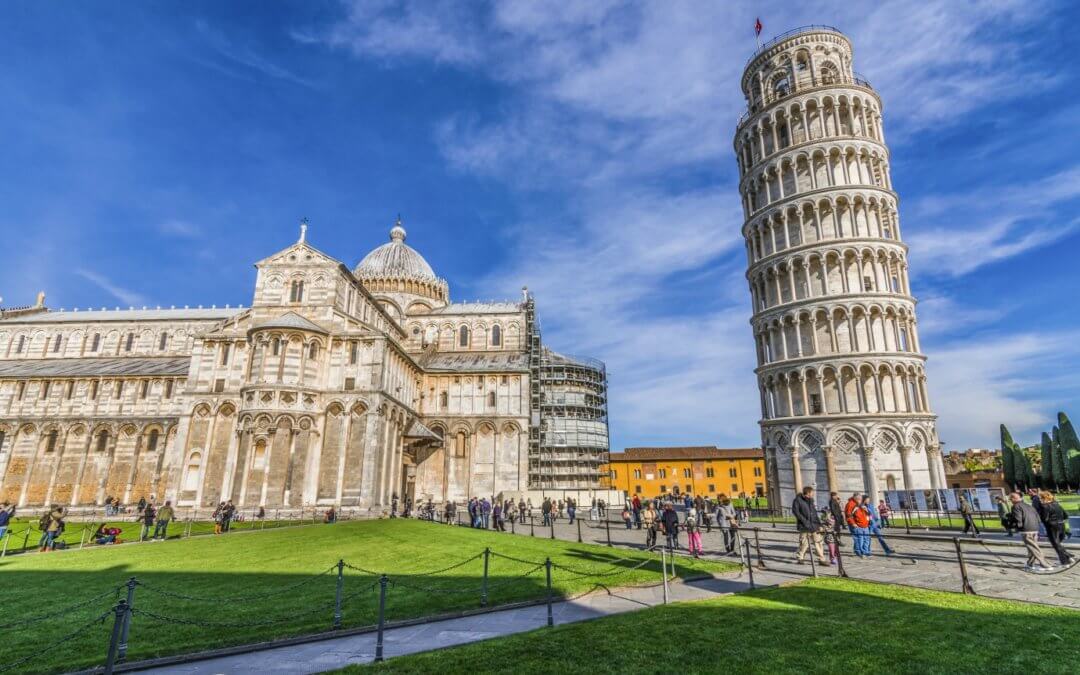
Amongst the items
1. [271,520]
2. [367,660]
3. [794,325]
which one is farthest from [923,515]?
[271,520]

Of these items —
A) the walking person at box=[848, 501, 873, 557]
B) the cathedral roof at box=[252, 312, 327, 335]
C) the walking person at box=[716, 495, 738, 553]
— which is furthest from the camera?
the cathedral roof at box=[252, 312, 327, 335]

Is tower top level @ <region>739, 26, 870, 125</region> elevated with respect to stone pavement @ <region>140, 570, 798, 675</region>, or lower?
elevated

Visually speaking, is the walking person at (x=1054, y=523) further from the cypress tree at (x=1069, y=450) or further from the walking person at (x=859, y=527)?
the cypress tree at (x=1069, y=450)

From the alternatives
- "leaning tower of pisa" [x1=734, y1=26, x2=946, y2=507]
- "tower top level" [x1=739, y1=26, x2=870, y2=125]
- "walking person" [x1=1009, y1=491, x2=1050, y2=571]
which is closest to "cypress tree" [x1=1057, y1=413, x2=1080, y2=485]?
"leaning tower of pisa" [x1=734, y1=26, x2=946, y2=507]

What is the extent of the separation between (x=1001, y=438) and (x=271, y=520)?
212 feet

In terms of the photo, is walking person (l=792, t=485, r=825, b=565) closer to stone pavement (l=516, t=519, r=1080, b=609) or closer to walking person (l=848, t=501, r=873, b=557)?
stone pavement (l=516, t=519, r=1080, b=609)

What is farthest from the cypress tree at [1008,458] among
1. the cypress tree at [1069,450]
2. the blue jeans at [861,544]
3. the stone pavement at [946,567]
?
the blue jeans at [861,544]

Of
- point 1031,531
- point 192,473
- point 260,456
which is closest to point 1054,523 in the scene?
point 1031,531

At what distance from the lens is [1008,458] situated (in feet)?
172

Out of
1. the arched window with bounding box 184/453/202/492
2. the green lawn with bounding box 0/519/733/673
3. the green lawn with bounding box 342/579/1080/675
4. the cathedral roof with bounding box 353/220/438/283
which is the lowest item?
the green lawn with bounding box 0/519/733/673

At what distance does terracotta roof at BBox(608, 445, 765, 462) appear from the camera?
75.0 m

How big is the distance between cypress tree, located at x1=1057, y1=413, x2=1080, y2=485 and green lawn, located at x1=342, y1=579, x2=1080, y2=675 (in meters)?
55.1

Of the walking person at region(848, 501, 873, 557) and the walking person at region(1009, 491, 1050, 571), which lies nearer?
the walking person at region(1009, 491, 1050, 571)

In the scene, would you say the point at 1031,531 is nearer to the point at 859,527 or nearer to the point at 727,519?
the point at 859,527
